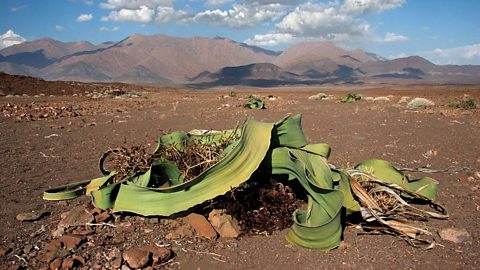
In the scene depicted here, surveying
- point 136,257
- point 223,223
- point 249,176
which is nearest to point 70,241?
point 136,257

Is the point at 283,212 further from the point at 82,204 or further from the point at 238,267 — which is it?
the point at 82,204

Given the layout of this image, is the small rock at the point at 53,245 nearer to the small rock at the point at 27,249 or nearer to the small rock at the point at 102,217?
the small rock at the point at 27,249

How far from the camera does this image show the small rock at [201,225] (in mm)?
2334

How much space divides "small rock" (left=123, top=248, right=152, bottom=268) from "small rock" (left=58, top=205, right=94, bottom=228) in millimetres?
449

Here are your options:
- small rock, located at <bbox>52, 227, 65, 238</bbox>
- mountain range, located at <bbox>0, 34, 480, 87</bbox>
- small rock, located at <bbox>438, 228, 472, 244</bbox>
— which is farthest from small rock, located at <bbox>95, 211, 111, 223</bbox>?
mountain range, located at <bbox>0, 34, 480, 87</bbox>

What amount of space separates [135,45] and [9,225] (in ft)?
550

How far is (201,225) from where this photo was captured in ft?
7.78

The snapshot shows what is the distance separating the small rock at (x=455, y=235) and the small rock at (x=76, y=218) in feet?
6.47

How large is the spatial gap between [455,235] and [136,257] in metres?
1.74

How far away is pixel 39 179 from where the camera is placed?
3.38m

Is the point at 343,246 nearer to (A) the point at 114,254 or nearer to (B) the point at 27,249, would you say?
(A) the point at 114,254

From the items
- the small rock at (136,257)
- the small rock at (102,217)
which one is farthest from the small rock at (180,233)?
the small rock at (102,217)

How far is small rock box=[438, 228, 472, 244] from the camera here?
7.83 ft

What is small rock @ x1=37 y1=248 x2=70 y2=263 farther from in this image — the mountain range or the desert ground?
the mountain range
